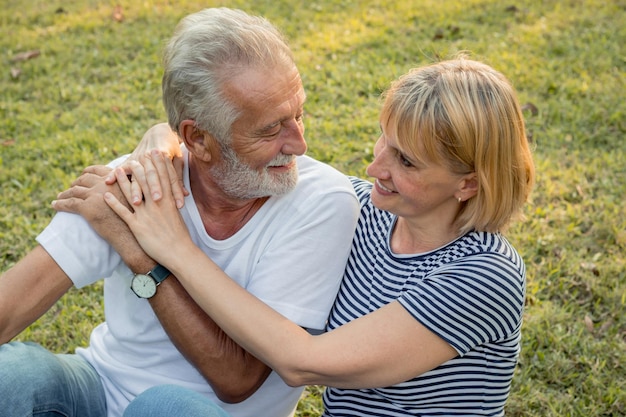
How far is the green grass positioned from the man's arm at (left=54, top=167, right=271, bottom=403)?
3.37 feet

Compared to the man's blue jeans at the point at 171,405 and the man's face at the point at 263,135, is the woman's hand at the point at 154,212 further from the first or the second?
the man's blue jeans at the point at 171,405

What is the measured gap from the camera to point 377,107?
231 inches

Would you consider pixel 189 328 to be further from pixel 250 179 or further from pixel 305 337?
A: pixel 250 179

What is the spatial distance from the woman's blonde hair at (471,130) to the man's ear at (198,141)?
67 cm

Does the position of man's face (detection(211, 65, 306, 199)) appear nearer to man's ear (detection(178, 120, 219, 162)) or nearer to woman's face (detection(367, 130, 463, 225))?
man's ear (detection(178, 120, 219, 162))

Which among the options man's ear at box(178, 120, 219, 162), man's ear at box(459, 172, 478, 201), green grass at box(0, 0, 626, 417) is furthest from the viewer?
green grass at box(0, 0, 626, 417)

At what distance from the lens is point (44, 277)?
2.63m

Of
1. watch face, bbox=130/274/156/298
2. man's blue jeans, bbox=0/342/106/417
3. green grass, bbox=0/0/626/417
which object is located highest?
watch face, bbox=130/274/156/298

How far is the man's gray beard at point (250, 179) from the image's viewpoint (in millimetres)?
2689

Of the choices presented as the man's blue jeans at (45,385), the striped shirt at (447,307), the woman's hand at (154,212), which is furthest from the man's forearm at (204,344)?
the man's blue jeans at (45,385)

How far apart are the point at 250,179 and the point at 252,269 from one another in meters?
0.33

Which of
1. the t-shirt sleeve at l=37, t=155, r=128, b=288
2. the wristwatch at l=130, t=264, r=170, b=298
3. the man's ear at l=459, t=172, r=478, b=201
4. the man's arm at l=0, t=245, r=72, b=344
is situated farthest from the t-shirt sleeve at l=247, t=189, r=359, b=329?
the man's arm at l=0, t=245, r=72, b=344

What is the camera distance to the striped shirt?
234cm

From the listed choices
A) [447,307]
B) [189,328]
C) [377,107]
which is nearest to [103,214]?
[189,328]
